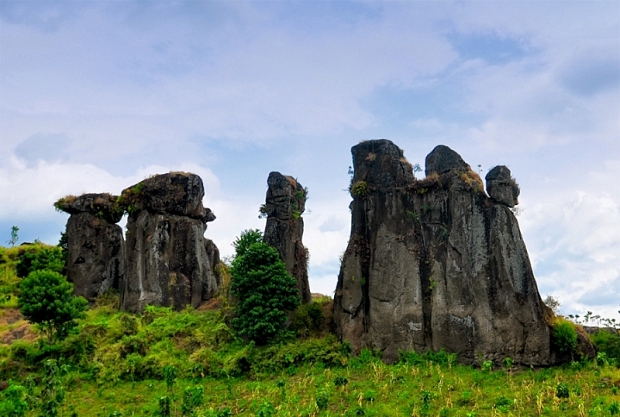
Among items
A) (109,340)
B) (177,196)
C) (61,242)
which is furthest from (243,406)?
(61,242)

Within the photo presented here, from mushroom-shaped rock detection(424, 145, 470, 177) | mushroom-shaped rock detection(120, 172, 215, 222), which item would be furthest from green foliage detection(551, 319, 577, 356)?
mushroom-shaped rock detection(120, 172, 215, 222)

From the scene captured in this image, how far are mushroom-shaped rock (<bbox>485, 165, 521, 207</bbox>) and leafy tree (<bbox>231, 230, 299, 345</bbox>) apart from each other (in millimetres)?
10474

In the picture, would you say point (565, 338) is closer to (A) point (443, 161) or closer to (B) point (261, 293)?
(A) point (443, 161)

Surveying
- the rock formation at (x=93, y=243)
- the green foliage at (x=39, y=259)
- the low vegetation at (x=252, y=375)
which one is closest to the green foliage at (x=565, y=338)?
the low vegetation at (x=252, y=375)

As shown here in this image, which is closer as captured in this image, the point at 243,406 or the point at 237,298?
the point at 243,406

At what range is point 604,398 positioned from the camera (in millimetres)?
18672

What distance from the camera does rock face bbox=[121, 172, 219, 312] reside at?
33875 mm

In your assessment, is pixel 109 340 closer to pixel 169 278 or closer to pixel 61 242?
pixel 169 278

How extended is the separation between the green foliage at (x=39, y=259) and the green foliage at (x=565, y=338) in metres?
30.1

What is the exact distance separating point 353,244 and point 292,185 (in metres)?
6.20

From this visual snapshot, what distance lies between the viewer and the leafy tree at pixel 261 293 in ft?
90.1

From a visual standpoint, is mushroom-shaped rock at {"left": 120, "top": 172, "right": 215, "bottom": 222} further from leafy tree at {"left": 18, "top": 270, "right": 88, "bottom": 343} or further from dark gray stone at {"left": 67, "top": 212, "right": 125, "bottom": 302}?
leafy tree at {"left": 18, "top": 270, "right": 88, "bottom": 343}

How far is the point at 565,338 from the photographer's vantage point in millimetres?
24188

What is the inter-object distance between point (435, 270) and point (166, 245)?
16.4 m
